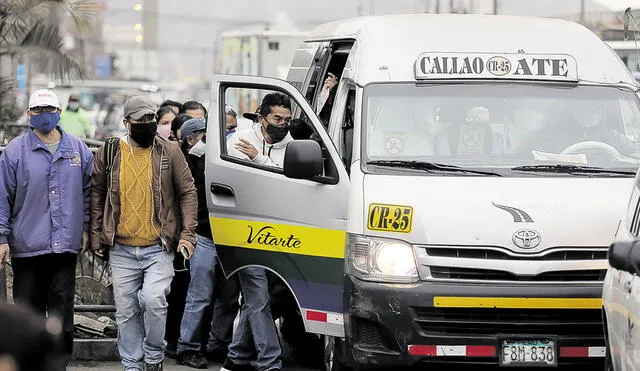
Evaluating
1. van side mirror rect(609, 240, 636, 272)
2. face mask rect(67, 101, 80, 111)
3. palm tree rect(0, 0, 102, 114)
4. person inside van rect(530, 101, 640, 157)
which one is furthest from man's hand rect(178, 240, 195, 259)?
face mask rect(67, 101, 80, 111)

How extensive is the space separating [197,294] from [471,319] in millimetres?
2847

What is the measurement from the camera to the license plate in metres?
7.15

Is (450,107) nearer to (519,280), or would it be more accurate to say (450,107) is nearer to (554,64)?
(554,64)

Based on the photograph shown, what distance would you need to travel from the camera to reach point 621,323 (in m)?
5.73

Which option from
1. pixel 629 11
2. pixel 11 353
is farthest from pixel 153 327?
pixel 11 353

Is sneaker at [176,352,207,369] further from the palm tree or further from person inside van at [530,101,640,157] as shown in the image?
the palm tree

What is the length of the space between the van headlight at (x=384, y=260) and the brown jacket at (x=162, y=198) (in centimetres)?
127

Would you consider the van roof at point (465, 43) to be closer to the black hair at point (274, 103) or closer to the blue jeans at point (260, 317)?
the black hair at point (274, 103)

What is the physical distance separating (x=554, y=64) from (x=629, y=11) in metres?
1.35

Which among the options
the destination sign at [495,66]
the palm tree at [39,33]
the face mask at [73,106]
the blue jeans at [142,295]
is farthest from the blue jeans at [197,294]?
the face mask at [73,106]

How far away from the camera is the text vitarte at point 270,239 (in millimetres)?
7950

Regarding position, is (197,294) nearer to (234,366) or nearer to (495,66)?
(234,366)

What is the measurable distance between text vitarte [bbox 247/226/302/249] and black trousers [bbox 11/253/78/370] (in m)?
1.09

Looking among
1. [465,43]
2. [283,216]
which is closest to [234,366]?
[283,216]
